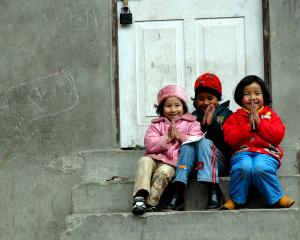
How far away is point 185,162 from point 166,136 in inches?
17.5

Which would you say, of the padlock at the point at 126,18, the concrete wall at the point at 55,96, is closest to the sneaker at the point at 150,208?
the concrete wall at the point at 55,96

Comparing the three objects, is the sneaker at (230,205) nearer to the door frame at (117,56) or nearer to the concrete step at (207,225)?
the concrete step at (207,225)

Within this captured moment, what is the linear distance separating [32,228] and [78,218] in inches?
70.1

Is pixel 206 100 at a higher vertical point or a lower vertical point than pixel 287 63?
lower

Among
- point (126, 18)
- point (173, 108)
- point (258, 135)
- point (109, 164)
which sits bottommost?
point (109, 164)

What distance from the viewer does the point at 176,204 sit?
21.0 ft

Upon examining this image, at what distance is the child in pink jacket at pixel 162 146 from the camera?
20.8 ft

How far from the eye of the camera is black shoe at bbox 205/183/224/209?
6.39 m

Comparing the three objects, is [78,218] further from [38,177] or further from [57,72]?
[57,72]

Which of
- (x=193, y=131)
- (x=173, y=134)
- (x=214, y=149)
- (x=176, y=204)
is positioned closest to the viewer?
(x=176, y=204)

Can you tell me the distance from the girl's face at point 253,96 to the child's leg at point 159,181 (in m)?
0.93

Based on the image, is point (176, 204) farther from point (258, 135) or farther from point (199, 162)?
point (258, 135)

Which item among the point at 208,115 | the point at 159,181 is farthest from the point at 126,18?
the point at 159,181

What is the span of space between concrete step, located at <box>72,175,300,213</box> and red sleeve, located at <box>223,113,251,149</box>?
1.09ft
